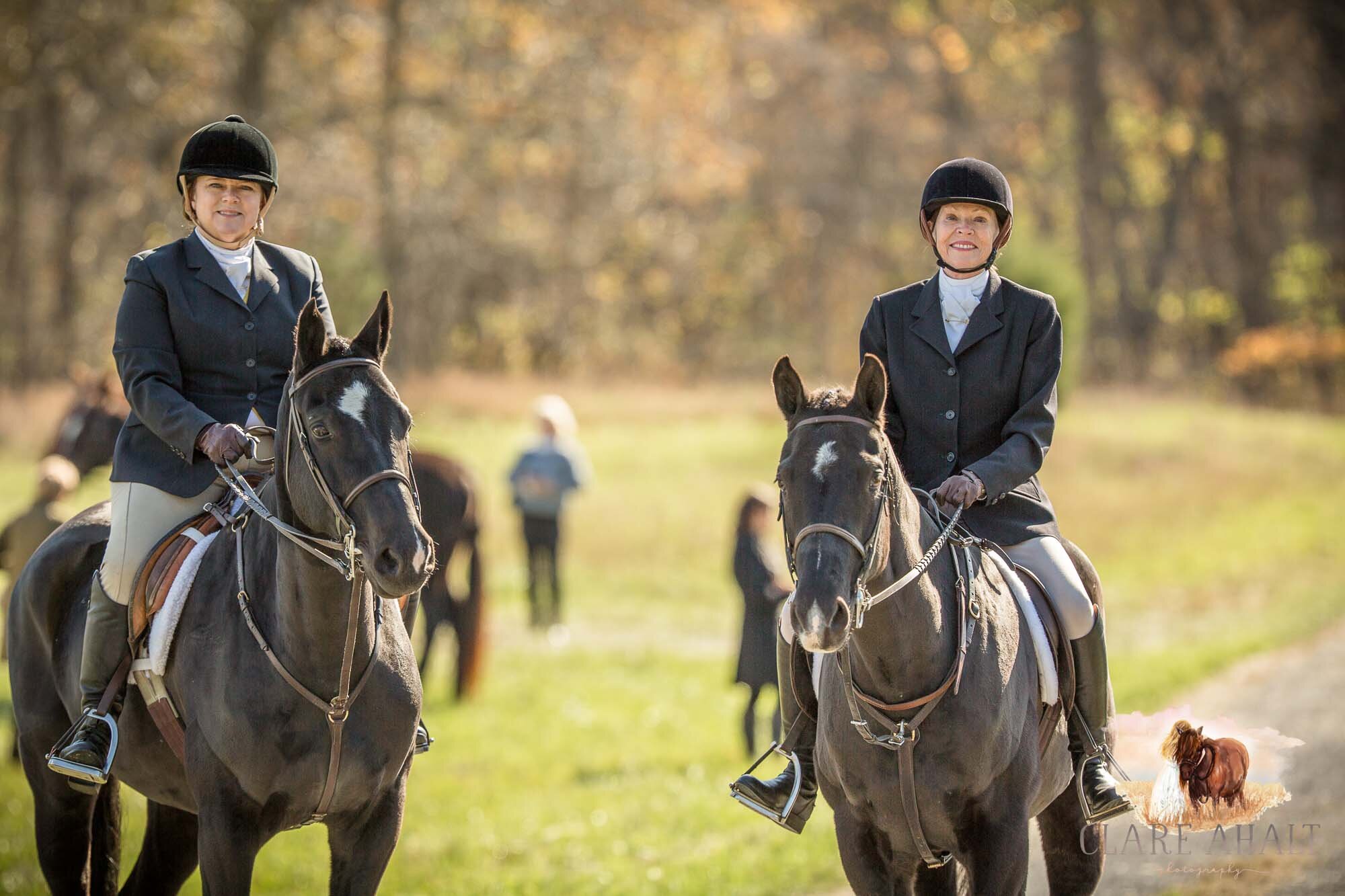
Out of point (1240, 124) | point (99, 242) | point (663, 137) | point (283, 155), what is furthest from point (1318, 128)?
point (99, 242)

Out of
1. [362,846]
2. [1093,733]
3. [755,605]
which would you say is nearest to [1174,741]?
[1093,733]

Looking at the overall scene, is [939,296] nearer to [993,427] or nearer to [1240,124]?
[993,427]

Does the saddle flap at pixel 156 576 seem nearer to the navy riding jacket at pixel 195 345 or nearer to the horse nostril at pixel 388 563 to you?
the navy riding jacket at pixel 195 345

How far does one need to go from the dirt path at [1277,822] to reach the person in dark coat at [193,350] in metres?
5.03

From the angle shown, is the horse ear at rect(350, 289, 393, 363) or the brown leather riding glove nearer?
the horse ear at rect(350, 289, 393, 363)

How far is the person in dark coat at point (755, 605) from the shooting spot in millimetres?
9875

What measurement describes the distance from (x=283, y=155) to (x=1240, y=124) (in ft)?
95.7

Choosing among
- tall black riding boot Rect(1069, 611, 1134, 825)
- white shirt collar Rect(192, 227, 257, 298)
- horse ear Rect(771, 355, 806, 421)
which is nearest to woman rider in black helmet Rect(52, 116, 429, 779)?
white shirt collar Rect(192, 227, 257, 298)

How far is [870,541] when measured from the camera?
4219 mm

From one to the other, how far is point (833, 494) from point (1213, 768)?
2.30m

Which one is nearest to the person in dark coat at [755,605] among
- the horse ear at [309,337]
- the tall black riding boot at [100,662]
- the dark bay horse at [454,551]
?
the dark bay horse at [454,551]

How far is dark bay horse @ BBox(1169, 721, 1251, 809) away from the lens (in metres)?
5.41

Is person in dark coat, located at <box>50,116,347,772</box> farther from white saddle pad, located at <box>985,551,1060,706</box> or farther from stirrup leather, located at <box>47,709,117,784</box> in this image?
white saddle pad, located at <box>985,551,1060,706</box>

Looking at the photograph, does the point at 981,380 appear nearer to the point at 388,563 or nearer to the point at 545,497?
the point at 388,563
